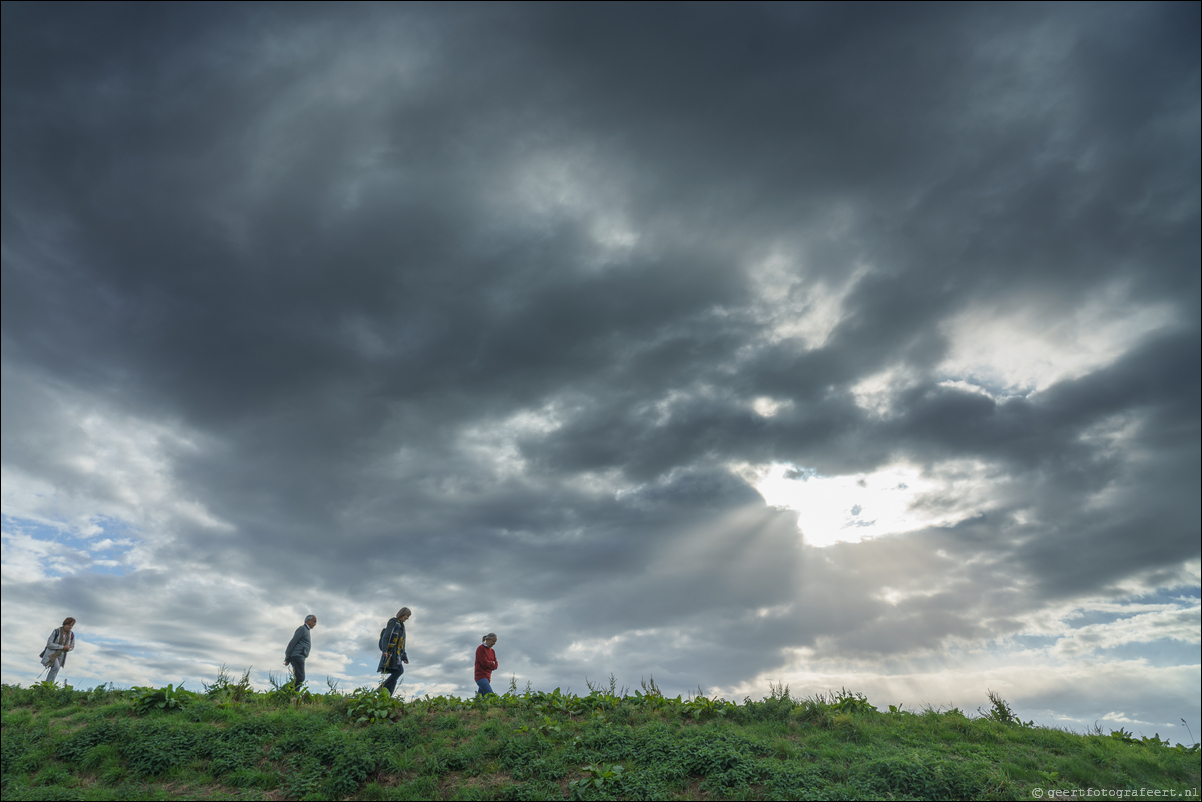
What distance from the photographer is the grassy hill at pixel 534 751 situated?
1259 cm

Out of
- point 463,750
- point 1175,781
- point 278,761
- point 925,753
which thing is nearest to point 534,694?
point 463,750

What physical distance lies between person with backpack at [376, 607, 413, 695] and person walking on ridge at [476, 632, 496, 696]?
7.31 ft

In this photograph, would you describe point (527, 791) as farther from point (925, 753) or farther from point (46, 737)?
point (46, 737)

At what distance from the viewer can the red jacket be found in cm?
1961

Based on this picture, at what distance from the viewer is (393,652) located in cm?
1902

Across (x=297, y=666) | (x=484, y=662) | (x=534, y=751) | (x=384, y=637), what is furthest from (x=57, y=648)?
(x=534, y=751)

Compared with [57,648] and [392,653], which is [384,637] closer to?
[392,653]

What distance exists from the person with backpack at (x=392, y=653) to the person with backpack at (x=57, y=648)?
10949 mm

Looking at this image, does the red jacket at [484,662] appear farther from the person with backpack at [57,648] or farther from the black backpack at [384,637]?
the person with backpack at [57,648]

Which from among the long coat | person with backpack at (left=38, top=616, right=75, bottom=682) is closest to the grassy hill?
the long coat

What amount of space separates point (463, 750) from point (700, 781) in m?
5.30

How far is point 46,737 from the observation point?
1413 centimetres

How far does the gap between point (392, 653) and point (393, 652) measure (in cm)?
4

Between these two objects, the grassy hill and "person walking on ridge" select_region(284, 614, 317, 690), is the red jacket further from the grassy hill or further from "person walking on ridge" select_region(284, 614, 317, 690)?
"person walking on ridge" select_region(284, 614, 317, 690)
